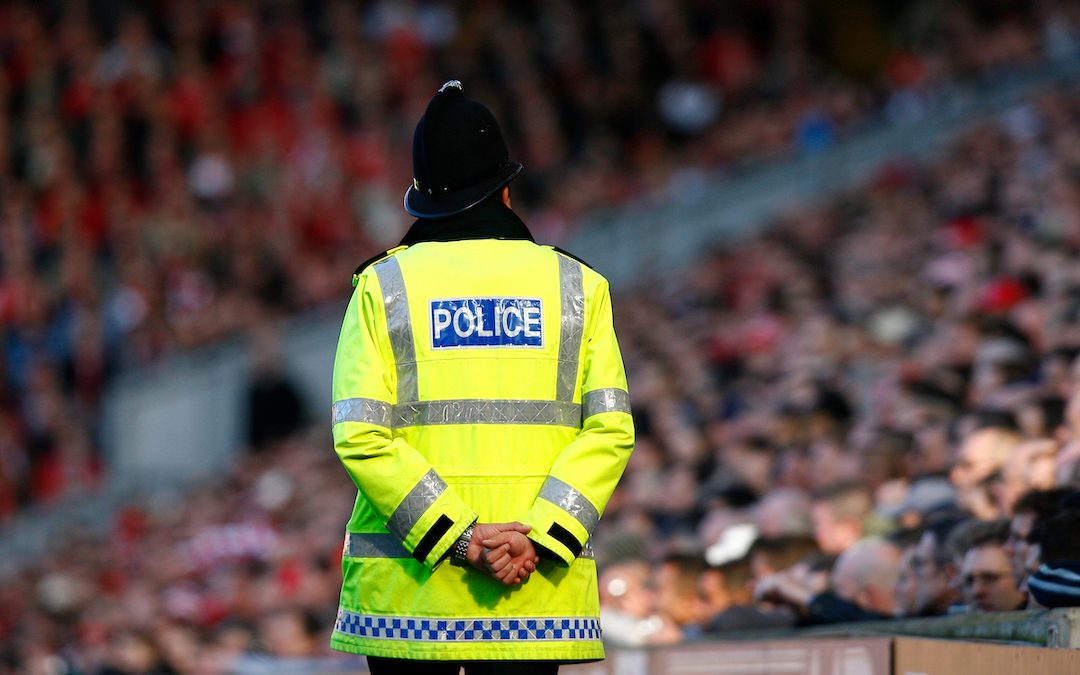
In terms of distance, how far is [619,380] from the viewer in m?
2.80

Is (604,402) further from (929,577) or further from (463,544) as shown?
(929,577)

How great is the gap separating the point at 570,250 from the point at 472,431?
35.9 feet

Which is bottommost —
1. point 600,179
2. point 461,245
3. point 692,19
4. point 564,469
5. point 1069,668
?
point 1069,668

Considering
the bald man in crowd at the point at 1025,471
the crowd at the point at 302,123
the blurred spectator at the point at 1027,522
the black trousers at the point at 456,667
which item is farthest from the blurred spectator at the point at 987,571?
the crowd at the point at 302,123

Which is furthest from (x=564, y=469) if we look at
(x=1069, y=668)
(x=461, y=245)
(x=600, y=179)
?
(x=600, y=179)

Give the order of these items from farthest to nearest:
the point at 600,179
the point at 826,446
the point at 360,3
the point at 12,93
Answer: the point at 360,3 < the point at 12,93 < the point at 600,179 < the point at 826,446

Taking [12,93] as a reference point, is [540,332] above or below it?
below

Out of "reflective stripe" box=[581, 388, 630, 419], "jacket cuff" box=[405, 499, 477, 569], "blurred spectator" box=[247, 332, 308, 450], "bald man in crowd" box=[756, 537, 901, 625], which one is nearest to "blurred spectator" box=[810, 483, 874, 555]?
"bald man in crowd" box=[756, 537, 901, 625]

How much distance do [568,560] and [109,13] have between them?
14.8 meters

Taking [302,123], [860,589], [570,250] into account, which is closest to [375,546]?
[860,589]

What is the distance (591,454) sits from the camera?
8.85 feet

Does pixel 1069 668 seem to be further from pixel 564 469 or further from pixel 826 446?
pixel 826 446

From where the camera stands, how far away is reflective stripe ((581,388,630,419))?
2756 millimetres

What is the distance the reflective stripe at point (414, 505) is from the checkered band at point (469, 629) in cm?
17
